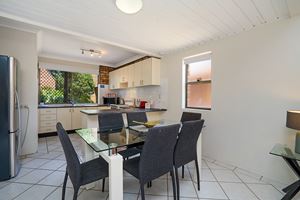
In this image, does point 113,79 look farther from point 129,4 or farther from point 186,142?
point 186,142

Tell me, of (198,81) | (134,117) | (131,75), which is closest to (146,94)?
(131,75)

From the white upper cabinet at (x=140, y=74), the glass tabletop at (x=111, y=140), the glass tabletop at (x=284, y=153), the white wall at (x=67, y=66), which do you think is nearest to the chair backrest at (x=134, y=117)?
the glass tabletop at (x=111, y=140)

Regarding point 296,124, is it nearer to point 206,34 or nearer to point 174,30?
point 206,34

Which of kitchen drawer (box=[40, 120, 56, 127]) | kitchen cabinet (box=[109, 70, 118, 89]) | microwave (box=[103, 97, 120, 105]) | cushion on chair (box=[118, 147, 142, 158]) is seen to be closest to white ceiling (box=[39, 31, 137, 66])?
kitchen cabinet (box=[109, 70, 118, 89])

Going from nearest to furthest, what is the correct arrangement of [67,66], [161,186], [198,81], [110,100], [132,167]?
[132,167] → [161,186] → [198,81] → [67,66] → [110,100]

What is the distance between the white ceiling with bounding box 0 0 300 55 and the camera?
1787 mm

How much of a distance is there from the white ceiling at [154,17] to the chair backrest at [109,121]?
4.51 ft

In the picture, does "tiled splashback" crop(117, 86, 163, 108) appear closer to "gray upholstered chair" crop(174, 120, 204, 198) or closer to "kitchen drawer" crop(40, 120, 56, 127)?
"gray upholstered chair" crop(174, 120, 204, 198)

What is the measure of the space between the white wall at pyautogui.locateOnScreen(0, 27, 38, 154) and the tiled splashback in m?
2.54

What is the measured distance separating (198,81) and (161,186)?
6.86 ft

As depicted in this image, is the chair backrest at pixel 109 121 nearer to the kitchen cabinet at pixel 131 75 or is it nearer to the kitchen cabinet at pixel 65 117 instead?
the kitchen cabinet at pixel 131 75

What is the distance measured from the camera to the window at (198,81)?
3027 mm

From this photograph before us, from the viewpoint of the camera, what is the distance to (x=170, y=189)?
6.41ft

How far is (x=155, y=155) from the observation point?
1456 mm
